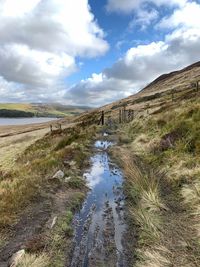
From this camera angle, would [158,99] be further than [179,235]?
Yes

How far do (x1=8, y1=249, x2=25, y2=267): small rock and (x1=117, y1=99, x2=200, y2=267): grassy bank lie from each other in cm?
261

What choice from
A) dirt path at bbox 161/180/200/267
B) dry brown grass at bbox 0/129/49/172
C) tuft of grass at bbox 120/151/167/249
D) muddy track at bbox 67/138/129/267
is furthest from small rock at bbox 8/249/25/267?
dry brown grass at bbox 0/129/49/172

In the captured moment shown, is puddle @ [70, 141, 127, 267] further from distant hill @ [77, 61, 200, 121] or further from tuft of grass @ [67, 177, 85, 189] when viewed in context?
distant hill @ [77, 61, 200, 121]

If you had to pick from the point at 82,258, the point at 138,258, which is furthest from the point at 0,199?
the point at 138,258

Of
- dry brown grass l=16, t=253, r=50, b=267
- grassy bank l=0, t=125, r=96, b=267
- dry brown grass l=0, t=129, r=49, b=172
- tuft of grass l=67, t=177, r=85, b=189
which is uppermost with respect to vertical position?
dry brown grass l=16, t=253, r=50, b=267

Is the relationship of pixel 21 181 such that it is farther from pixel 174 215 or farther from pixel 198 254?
pixel 198 254

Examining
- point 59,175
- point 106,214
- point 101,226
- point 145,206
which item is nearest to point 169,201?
point 145,206

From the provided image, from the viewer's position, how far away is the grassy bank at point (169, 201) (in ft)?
23.4

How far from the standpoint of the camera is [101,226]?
30.0 ft

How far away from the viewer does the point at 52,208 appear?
413 inches

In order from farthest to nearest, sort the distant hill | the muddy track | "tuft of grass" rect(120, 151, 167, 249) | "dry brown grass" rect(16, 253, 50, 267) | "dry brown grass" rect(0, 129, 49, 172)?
the distant hill, "dry brown grass" rect(0, 129, 49, 172), "tuft of grass" rect(120, 151, 167, 249), the muddy track, "dry brown grass" rect(16, 253, 50, 267)

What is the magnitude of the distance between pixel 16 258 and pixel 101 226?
295 centimetres

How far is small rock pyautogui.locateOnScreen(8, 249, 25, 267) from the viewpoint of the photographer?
671 cm

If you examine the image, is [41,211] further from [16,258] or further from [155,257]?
[155,257]
